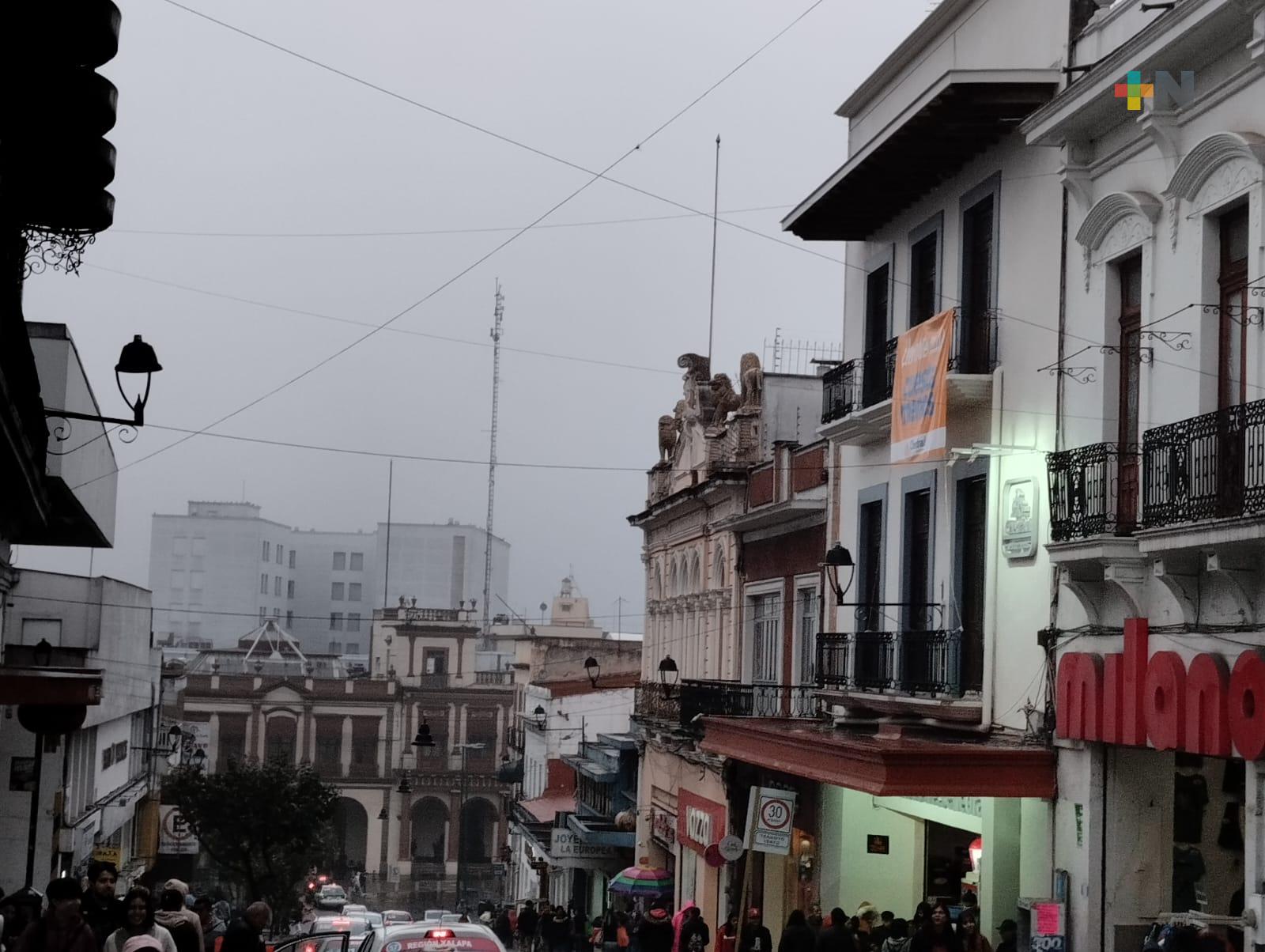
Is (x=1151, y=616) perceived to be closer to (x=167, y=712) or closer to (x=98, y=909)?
(x=98, y=909)

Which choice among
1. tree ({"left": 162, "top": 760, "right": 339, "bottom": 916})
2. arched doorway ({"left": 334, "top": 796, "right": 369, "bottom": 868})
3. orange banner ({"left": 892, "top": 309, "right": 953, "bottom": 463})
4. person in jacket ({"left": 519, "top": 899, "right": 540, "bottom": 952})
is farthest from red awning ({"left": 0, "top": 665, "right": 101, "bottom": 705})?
arched doorway ({"left": 334, "top": 796, "right": 369, "bottom": 868})

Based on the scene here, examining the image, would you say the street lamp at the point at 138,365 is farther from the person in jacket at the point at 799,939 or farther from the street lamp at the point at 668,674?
the street lamp at the point at 668,674

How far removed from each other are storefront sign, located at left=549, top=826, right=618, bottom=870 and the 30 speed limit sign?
21815 mm

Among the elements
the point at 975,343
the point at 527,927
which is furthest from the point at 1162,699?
the point at 527,927

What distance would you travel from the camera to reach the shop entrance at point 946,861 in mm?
21562

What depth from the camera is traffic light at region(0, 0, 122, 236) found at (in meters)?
8.80

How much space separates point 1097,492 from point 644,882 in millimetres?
20680

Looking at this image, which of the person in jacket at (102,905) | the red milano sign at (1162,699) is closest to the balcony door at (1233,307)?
the red milano sign at (1162,699)

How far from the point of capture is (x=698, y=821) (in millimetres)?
30453

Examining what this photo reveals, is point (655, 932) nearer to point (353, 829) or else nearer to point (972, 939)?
point (972, 939)

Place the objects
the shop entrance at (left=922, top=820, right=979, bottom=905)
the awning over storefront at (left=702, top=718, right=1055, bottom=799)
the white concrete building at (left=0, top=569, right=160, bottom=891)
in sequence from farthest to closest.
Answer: the white concrete building at (left=0, top=569, right=160, bottom=891) < the shop entrance at (left=922, top=820, right=979, bottom=905) < the awning over storefront at (left=702, top=718, right=1055, bottom=799)

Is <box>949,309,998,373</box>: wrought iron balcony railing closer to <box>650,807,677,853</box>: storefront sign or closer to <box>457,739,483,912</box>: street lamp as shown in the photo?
<box>650,807,677,853</box>: storefront sign

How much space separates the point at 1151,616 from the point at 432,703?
81.3 meters

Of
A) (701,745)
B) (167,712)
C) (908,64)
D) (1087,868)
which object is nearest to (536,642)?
(167,712)
